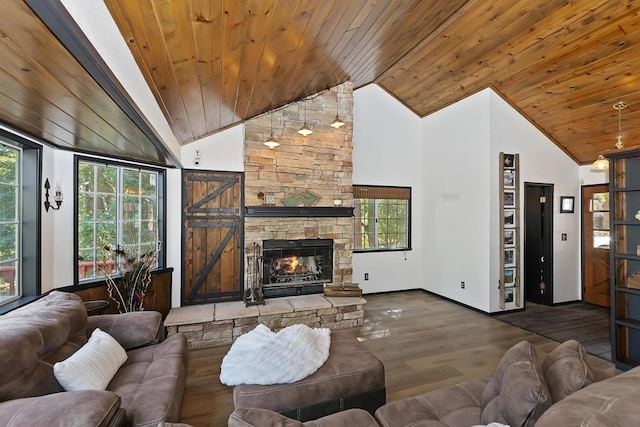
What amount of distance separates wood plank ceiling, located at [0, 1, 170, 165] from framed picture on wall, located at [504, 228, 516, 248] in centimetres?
494

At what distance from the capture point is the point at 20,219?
107 inches

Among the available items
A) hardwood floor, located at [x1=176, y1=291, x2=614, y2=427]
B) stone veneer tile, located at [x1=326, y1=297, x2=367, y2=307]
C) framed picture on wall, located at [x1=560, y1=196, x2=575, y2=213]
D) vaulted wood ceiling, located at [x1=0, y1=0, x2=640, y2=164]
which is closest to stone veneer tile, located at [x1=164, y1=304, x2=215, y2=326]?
hardwood floor, located at [x1=176, y1=291, x2=614, y2=427]

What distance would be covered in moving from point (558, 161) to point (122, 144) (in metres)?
6.35

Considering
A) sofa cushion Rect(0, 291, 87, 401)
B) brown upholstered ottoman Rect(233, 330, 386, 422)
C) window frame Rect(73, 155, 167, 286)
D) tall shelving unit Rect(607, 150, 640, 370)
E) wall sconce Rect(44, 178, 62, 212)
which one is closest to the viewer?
sofa cushion Rect(0, 291, 87, 401)

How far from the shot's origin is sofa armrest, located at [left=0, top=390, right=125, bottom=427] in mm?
1261

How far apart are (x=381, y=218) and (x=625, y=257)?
11.3ft

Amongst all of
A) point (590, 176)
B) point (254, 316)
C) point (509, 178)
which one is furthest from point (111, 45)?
point (590, 176)

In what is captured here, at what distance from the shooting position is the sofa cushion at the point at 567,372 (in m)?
1.33

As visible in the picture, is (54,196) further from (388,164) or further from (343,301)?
(388,164)

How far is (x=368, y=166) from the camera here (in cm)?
566

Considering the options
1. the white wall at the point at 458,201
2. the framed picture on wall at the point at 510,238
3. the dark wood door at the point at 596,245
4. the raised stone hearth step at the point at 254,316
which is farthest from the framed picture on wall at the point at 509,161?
the raised stone hearth step at the point at 254,316

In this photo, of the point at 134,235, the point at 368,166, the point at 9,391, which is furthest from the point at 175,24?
the point at 368,166

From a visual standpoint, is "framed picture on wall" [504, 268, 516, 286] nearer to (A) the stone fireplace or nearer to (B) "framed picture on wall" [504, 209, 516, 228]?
(B) "framed picture on wall" [504, 209, 516, 228]

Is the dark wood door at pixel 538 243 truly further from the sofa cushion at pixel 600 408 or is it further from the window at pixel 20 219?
the window at pixel 20 219
